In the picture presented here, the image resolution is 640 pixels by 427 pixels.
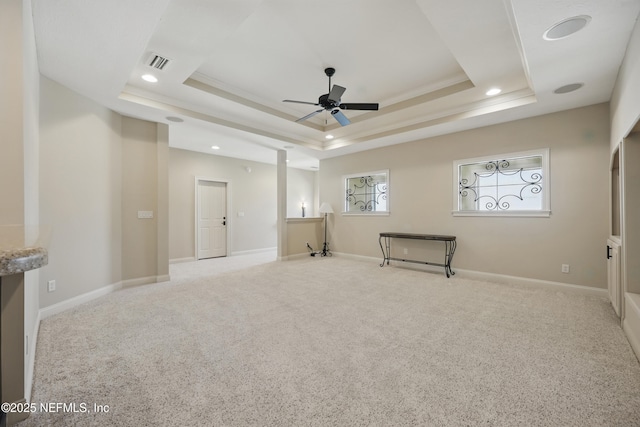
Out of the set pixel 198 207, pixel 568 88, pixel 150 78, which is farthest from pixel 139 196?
pixel 568 88

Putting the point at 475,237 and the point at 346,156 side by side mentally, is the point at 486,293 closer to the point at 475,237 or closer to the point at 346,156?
the point at 475,237

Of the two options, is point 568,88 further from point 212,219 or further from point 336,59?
point 212,219

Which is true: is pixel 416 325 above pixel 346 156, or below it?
below

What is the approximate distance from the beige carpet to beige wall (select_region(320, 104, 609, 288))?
686mm

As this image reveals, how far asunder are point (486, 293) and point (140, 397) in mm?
4021

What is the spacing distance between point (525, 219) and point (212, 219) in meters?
6.88

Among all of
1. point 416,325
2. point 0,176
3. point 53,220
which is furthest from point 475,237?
point 53,220

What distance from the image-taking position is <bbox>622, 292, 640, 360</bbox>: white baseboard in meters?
2.04

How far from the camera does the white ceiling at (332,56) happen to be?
213cm

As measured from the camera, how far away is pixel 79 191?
3.27 metres

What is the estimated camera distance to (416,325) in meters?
2.60

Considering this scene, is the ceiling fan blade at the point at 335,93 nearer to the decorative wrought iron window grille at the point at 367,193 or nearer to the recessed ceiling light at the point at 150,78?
the recessed ceiling light at the point at 150,78

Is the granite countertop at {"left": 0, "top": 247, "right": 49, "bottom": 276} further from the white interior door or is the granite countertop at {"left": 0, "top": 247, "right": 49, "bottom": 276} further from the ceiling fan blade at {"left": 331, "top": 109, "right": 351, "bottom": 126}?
the white interior door

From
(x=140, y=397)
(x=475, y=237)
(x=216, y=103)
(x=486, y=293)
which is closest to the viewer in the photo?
(x=140, y=397)
